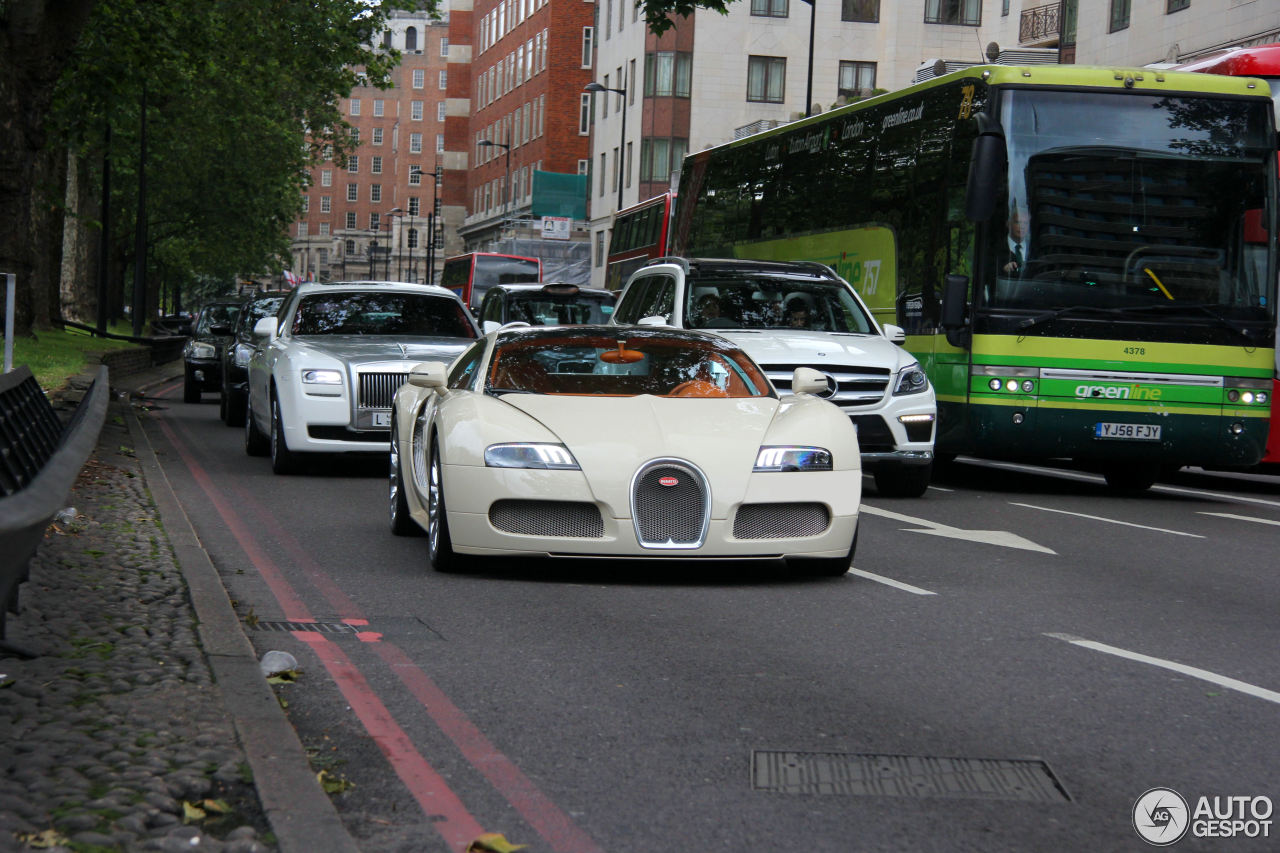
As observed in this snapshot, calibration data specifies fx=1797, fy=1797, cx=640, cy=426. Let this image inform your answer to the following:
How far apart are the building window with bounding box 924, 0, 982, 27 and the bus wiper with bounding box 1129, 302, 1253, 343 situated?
59.9 m

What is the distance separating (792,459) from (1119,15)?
111ft

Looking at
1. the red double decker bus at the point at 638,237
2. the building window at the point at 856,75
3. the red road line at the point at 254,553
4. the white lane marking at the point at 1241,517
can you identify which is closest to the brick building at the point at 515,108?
the building window at the point at 856,75

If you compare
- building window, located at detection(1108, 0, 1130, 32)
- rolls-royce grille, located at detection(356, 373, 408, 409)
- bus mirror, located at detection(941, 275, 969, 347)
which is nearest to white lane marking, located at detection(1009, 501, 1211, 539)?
bus mirror, located at detection(941, 275, 969, 347)

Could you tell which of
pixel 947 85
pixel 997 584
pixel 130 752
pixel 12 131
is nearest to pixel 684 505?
pixel 997 584

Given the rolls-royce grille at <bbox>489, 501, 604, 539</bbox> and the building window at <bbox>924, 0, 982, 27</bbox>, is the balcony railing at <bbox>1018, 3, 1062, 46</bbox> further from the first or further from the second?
the rolls-royce grille at <bbox>489, 501, 604, 539</bbox>

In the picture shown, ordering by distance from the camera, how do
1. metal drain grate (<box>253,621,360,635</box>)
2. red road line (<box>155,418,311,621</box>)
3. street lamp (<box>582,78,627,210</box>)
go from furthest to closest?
street lamp (<box>582,78,627,210</box>), red road line (<box>155,418,311,621</box>), metal drain grate (<box>253,621,360,635</box>)

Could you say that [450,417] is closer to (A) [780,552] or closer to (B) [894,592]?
(A) [780,552]

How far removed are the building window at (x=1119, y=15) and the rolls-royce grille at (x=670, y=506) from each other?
33698mm

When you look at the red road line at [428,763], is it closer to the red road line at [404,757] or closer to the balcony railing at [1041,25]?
the red road line at [404,757]

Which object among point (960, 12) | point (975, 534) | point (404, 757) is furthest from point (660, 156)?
point (404, 757)

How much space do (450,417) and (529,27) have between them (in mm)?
88515

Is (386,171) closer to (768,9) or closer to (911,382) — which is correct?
(768,9)

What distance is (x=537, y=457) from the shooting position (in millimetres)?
8438

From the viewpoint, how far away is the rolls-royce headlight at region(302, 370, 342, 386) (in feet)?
47.3
